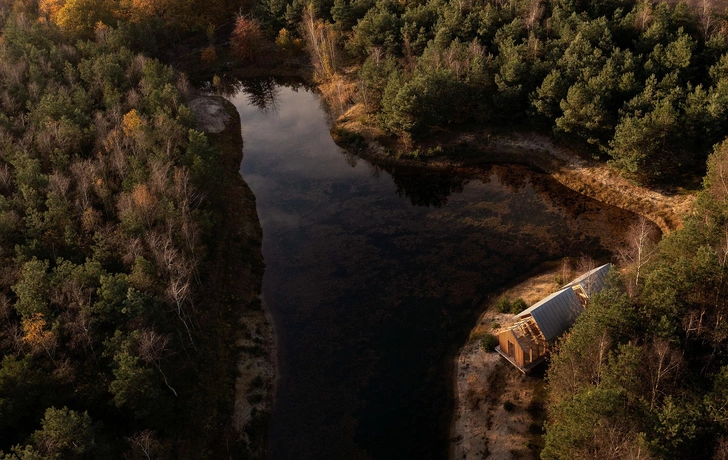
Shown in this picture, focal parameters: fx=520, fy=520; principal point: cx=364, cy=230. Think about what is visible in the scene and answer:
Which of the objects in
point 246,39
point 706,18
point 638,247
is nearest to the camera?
point 638,247

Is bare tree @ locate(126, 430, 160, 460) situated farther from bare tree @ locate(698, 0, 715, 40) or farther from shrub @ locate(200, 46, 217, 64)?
shrub @ locate(200, 46, 217, 64)

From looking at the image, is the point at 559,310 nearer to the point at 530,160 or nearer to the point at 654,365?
the point at 654,365

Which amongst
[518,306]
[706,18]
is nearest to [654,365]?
[518,306]

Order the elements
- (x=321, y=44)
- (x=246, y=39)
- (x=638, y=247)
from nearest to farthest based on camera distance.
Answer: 1. (x=638, y=247)
2. (x=321, y=44)
3. (x=246, y=39)

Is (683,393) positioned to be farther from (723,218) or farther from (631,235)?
(631,235)

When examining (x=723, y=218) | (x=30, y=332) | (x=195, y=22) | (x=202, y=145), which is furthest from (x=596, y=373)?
(x=195, y=22)

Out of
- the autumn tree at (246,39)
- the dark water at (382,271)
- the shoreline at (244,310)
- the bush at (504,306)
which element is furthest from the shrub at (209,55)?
the bush at (504,306)

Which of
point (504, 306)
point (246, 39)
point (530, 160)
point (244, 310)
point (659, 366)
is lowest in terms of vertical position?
point (244, 310)
